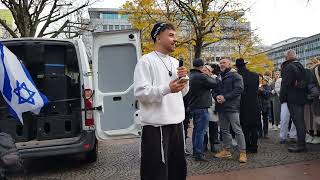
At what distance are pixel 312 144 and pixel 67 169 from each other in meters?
4.76

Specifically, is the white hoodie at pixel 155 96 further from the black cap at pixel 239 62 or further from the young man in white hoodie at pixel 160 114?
the black cap at pixel 239 62

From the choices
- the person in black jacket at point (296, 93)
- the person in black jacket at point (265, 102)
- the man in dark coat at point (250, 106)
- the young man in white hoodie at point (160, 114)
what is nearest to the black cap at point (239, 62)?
the man in dark coat at point (250, 106)

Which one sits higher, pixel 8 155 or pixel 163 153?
pixel 8 155

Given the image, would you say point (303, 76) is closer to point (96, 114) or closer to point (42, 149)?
point (96, 114)

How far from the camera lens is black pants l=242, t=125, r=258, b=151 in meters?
7.85

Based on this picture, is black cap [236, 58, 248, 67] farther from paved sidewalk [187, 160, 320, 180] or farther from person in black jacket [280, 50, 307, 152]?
paved sidewalk [187, 160, 320, 180]

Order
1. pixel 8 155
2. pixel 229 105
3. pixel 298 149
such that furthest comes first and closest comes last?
pixel 298 149, pixel 229 105, pixel 8 155

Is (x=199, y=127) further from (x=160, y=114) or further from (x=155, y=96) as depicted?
(x=155, y=96)

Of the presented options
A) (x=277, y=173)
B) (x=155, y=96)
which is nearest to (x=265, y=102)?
(x=277, y=173)

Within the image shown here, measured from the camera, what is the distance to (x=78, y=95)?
7605 mm

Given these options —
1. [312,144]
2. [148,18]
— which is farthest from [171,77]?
[148,18]

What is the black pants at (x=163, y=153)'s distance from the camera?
3547 mm

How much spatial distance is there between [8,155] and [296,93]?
6037mm

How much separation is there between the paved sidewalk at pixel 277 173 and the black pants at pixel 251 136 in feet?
3.87
